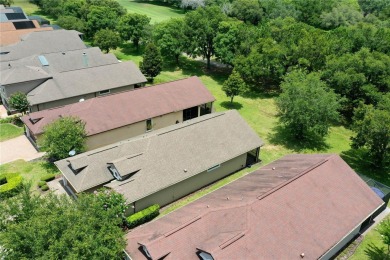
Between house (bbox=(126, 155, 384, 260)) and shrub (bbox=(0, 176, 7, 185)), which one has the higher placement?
house (bbox=(126, 155, 384, 260))

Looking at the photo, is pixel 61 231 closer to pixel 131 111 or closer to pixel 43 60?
pixel 131 111

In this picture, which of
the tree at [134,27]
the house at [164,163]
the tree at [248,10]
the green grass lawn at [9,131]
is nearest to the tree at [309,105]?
the house at [164,163]

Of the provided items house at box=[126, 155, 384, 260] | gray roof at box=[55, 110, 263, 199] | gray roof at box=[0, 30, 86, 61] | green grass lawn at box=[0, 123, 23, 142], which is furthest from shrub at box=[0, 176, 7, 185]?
gray roof at box=[0, 30, 86, 61]

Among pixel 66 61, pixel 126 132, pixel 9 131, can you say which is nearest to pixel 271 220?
pixel 126 132

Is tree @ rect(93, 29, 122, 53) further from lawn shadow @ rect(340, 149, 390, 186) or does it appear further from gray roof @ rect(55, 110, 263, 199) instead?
lawn shadow @ rect(340, 149, 390, 186)

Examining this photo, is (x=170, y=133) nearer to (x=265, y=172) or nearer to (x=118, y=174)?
(x=118, y=174)
